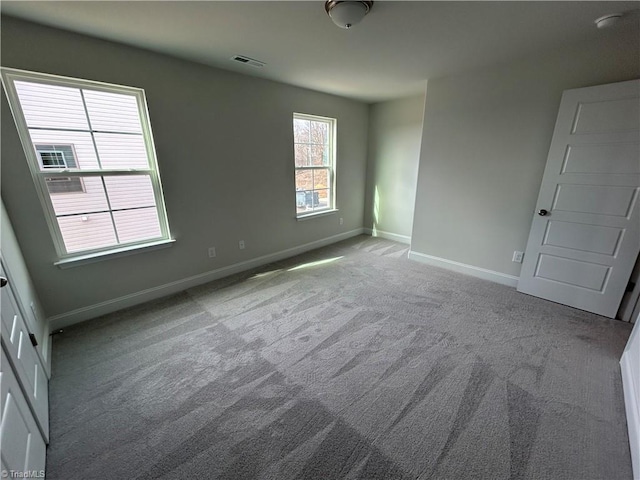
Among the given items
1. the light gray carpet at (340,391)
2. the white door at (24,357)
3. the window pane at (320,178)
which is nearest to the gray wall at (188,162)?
the light gray carpet at (340,391)

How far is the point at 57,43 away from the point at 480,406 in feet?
12.5

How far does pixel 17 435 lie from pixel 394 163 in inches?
186

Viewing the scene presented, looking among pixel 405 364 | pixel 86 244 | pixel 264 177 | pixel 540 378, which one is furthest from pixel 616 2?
pixel 86 244

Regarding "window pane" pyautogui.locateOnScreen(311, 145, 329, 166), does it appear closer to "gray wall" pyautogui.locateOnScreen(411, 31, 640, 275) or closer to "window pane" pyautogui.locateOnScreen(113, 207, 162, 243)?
"gray wall" pyautogui.locateOnScreen(411, 31, 640, 275)

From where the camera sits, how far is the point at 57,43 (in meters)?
1.95

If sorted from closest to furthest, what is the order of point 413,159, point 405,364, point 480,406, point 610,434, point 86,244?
1. point 610,434
2. point 480,406
3. point 405,364
4. point 86,244
5. point 413,159

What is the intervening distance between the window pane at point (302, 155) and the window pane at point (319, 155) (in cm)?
12

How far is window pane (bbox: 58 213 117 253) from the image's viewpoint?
7.31 ft

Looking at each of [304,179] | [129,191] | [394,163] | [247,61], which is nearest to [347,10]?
[247,61]

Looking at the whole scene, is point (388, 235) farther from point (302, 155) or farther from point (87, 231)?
point (87, 231)

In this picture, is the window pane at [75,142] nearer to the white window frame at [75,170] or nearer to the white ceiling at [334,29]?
the white window frame at [75,170]

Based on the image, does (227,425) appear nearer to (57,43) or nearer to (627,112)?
(57,43)

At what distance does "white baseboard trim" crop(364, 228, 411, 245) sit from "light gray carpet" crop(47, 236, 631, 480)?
6.29 ft

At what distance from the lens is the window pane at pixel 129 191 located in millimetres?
2385
